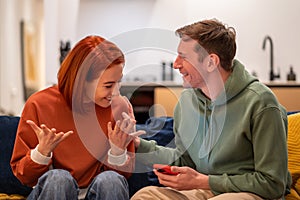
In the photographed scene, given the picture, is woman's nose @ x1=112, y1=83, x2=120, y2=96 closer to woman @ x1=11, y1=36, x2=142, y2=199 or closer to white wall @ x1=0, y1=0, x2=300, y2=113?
woman @ x1=11, y1=36, x2=142, y2=199

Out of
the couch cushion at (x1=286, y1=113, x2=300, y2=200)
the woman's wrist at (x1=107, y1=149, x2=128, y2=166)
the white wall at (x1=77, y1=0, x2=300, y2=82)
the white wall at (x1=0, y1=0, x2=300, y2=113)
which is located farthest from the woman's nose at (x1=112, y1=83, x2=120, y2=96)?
the white wall at (x1=77, y1=0, x2=300, y2=82)

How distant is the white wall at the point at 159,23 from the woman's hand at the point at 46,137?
99.8 inches

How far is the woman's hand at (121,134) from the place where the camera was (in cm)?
196

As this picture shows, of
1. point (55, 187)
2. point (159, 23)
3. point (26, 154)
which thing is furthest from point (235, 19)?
point (55, 187)

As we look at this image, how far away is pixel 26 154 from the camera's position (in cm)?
196

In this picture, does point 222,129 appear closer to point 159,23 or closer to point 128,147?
point 128,147

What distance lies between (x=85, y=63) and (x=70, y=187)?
474 millimetres

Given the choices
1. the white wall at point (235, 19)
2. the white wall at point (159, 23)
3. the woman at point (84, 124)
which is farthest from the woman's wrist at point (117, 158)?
the white wall at point (235, 19)

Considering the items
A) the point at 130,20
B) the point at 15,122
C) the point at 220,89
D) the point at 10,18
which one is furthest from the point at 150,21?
the point at 220,89

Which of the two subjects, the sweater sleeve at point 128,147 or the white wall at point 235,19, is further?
the white wall at point 235,19

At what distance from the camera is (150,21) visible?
4988mm

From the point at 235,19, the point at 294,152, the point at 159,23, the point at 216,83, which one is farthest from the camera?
the point at 159,23

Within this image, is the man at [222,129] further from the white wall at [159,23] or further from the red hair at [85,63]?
the white wall at [159,23]

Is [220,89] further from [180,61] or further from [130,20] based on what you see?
[130,20]
